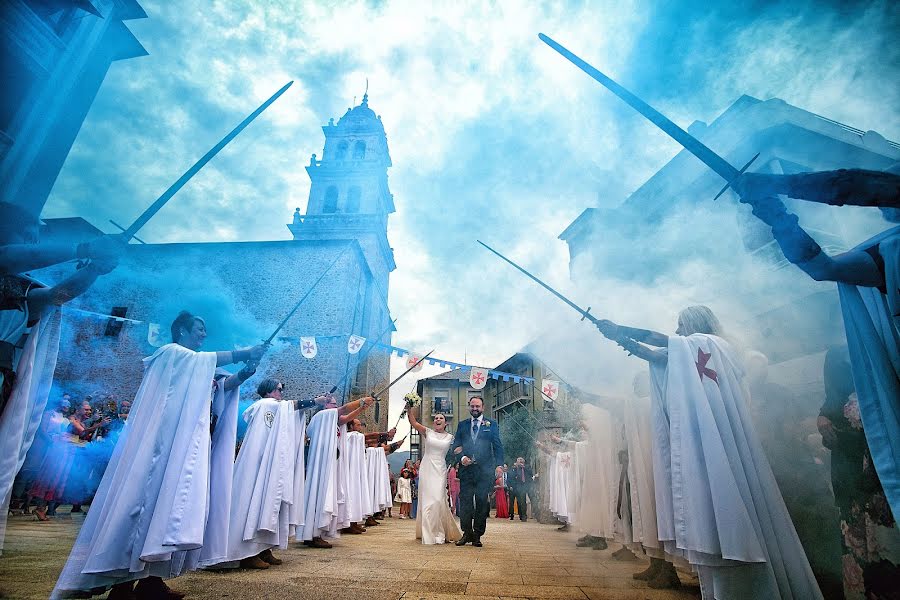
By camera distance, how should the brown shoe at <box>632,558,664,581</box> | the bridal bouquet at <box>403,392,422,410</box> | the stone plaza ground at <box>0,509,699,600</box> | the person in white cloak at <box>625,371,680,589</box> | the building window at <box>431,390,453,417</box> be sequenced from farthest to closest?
the building window at <box>431,390,453,417</box>
the bridal bouquet at <box>403,392,422,410</box>
the person in white cloak at <box>625,371,680,589</box>
the brown shoe at <box>632,558,664,581</box>
the stone plaza ground at <box>0,509,699,600</box>

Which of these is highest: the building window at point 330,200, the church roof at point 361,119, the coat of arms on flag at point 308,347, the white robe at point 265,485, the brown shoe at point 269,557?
the church roof at point 361,119

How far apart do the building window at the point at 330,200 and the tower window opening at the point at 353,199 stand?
0.86 metres

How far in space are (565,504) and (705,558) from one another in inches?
366

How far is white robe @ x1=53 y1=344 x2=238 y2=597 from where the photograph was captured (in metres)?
2.30

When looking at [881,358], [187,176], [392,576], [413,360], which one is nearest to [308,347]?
[413,360]

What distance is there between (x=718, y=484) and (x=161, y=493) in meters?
3.31

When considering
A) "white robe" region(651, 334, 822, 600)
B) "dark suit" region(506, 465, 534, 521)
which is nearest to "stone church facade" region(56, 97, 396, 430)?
"dark suit" region(506, 465, 534, 521)

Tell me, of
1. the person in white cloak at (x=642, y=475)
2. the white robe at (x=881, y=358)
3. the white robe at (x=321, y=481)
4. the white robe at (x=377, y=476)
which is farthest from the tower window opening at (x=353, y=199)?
the white robe at (x=881, y=358)

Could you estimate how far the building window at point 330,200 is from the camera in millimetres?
26109

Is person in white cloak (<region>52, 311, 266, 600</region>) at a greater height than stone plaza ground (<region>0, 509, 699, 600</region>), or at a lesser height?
greater

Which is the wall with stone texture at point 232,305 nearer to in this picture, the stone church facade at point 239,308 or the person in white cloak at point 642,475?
the stone church facade at point 239,308

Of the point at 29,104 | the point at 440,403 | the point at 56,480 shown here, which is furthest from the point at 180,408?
the point at 440,403

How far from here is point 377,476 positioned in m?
11.2

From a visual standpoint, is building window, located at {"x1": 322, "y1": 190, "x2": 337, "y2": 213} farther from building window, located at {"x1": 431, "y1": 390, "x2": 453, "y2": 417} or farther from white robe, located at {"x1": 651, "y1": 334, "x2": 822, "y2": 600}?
white robe, located at {"x1": 651, "y1": 334, "x2": 822, "y2": 600}
